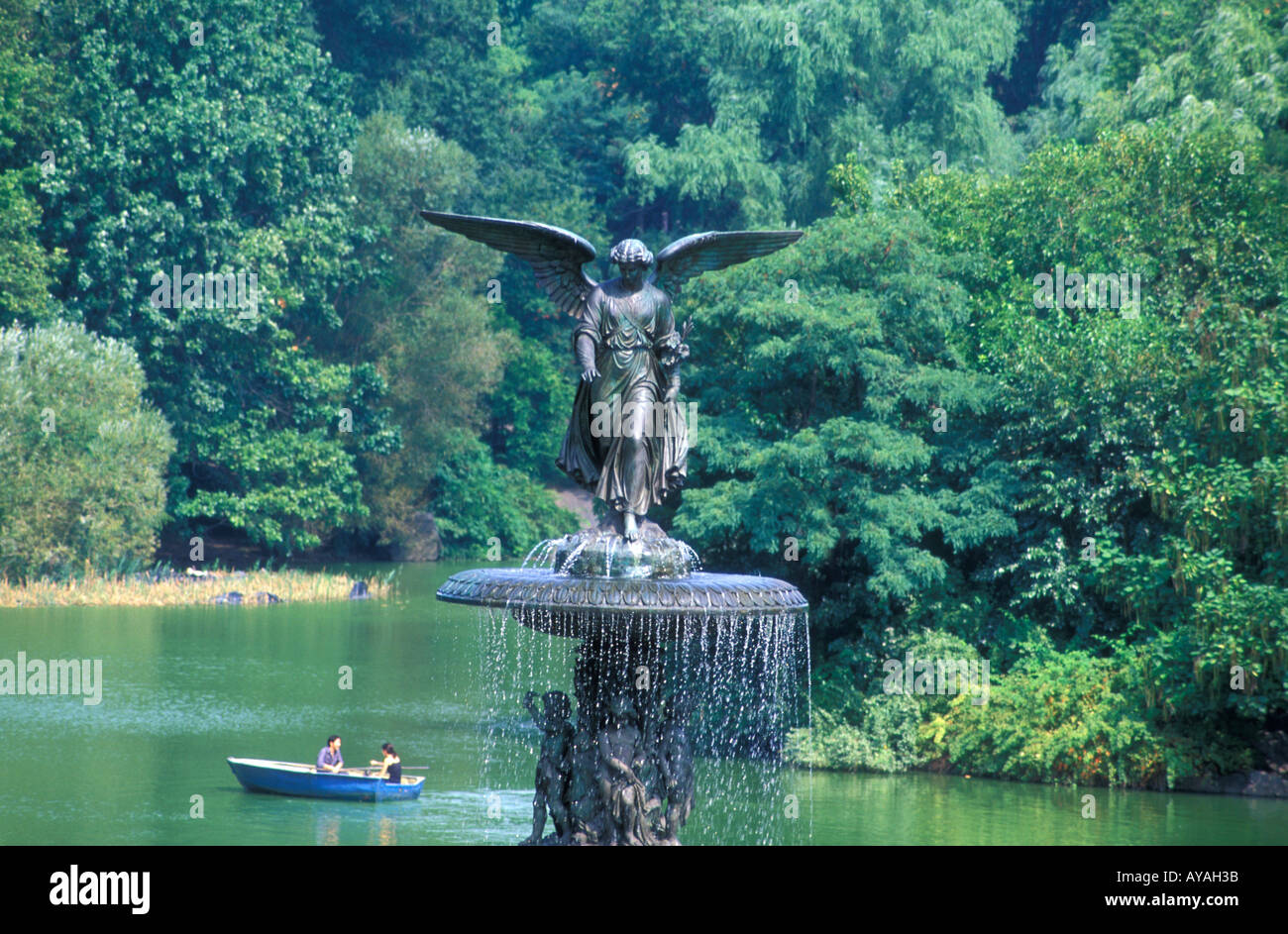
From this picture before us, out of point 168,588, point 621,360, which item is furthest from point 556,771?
point 168,588

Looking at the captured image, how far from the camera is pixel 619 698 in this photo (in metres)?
13.6

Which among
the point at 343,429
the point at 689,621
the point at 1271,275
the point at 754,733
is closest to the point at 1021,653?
the point at 754,733

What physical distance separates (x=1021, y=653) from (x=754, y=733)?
4.03 metres

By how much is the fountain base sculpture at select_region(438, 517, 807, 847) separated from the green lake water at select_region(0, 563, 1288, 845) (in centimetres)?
170

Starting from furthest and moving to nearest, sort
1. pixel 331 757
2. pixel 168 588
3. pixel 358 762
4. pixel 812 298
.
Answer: pixel 168 588, pixel 812 298, pixel 358 762, pixel 331 757

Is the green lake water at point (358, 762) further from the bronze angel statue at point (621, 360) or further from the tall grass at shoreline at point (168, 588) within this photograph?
the bronze angel statue at point (621, 360)

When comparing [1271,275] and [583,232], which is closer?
[1271,275]

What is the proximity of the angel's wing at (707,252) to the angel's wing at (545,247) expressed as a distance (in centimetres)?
64

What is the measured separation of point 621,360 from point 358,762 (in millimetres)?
12761

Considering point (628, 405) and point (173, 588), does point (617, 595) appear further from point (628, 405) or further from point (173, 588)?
point (173, 588)

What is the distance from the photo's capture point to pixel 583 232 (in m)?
55.8

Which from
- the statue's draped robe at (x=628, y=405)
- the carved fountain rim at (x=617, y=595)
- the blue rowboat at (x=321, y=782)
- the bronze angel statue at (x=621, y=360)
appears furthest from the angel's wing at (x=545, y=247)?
the blue rowboat at (x=321, y=782)

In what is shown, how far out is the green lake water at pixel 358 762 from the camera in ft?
68.6

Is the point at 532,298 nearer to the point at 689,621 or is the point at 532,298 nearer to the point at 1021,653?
the point at 1021,653
